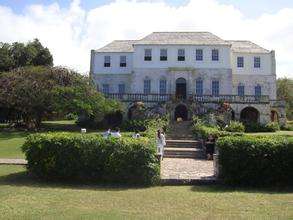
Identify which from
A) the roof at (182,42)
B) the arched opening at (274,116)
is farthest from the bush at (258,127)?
the roof at (182,42)

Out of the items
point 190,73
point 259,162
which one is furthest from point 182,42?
point 259,162

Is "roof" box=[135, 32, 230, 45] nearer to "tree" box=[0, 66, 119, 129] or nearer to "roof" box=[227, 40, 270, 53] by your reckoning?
"roof" box=[227, 40, 270, 53]

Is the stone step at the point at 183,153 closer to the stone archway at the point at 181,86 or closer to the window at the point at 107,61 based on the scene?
the stone archway at the point at 181,86

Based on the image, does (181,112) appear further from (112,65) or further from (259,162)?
(259,162)

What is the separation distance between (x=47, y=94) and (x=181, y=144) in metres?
14.1

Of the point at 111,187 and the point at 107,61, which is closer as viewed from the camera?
the point at 111,187

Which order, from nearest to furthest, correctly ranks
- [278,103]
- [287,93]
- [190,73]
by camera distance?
[278,103]
[190,73]
[287,93]

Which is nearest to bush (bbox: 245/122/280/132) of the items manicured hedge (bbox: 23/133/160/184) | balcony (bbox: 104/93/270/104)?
balcony (bbox: 104/93/270/104)

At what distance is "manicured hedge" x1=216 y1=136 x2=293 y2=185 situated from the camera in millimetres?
17844

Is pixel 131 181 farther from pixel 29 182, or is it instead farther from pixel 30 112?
pixel 30 112

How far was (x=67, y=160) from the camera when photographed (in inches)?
723

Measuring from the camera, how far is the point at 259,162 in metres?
17.9

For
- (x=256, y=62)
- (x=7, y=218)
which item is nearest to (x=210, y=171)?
(x=7, y=218)

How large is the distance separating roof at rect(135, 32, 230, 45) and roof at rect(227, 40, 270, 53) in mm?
3374
